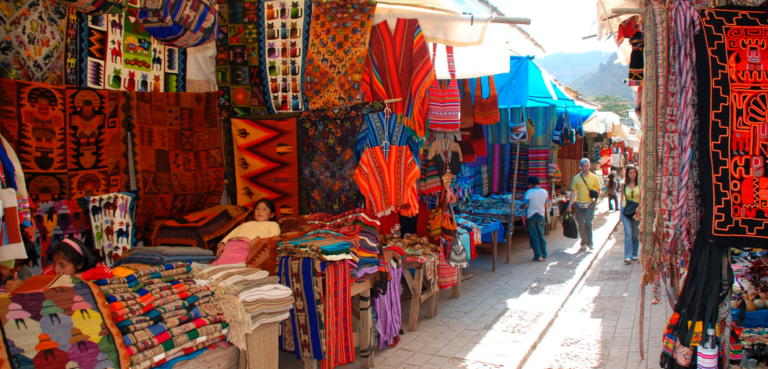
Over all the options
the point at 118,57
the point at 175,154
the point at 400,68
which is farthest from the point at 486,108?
the point at 118,57

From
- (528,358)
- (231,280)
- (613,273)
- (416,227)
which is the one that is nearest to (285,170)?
(416,227)

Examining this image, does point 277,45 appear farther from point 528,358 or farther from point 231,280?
point 528,358

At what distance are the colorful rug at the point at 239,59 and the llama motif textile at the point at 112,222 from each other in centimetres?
141

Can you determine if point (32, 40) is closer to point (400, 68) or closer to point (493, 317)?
point (400, 68)

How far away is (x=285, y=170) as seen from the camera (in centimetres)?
546

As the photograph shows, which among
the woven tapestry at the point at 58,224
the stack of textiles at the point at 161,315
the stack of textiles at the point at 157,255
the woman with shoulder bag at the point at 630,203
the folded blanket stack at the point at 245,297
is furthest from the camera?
the woman with shoulder bag at the point at 630,203

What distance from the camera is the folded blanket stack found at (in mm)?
3086

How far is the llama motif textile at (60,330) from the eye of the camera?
7.52ft

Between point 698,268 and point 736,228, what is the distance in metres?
0.30

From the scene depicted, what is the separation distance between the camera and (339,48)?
5066 mm

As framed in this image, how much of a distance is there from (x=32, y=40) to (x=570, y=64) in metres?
170

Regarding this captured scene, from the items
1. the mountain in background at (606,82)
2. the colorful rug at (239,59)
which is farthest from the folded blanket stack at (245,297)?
the mountain in background at (606,82)

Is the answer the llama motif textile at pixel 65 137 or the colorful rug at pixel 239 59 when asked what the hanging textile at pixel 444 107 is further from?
the llama motif textile at pixel 65 137

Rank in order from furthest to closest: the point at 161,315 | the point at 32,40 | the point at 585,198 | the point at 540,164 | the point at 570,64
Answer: the point at 570,64 → the point at 540,164 → the point at 585,198 → the point at 32,40 → the point at 161,315
